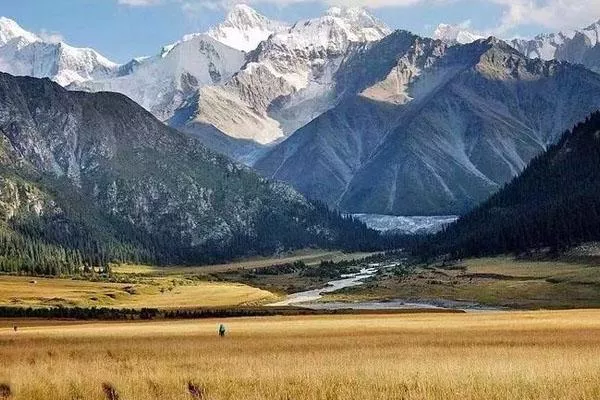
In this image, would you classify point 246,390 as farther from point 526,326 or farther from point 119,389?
point 526,326

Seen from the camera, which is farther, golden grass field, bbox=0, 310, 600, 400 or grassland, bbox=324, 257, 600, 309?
grassland, bbox=324, 257, 600, 309

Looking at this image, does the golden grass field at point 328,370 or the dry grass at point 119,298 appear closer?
the golden grass field at point 328,370

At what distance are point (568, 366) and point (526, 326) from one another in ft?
119

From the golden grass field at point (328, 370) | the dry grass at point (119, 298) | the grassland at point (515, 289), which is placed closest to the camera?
the golden grass field at point (328, 370)

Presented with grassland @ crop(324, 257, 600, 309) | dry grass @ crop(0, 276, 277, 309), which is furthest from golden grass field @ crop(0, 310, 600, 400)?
dry grass @ crop(0, 276, 277, 309)

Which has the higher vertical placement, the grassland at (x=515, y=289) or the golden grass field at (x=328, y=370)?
the golden grass field at (x=328, y=370)

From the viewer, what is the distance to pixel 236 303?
174500mm

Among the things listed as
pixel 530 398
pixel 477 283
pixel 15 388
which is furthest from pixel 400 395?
pixel 477 283

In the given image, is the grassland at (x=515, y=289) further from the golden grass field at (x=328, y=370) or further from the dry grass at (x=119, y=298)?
the golden grass field at (x=328, y=370)

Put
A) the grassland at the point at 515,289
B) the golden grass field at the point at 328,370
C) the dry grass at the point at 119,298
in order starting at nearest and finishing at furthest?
the golden grass field at the point at 328,370 < the grassland at the point at 515,289 < the dry grass at the point at 119,298

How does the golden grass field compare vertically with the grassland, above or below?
above

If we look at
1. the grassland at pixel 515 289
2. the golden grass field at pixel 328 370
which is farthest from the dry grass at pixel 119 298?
the golden grass field at pixel 328 370

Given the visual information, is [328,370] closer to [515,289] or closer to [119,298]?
[515,289]

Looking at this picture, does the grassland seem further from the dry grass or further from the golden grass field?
the golden grass field
